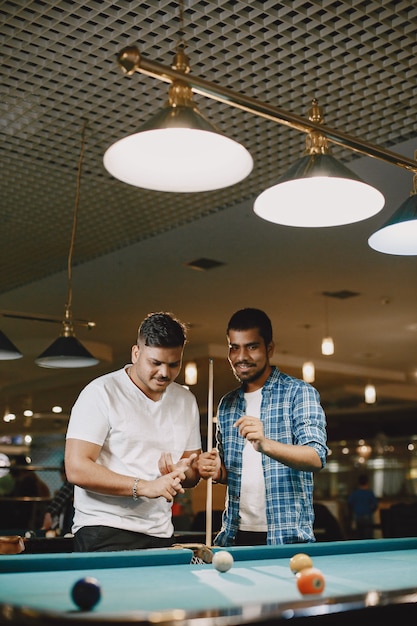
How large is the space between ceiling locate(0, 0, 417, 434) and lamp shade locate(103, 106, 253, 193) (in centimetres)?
99

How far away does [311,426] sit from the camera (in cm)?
330

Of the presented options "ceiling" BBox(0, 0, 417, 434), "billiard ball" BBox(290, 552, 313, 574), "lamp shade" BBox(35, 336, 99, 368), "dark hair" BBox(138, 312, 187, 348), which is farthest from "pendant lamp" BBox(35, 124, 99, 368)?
"billiard ball" BBox(290, 552, 313, 574)

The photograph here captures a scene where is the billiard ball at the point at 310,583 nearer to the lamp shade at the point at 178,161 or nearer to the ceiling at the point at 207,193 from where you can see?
the lamp shade at the point at 178,161

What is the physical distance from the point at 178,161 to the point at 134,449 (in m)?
1.36

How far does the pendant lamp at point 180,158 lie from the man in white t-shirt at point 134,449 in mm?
949

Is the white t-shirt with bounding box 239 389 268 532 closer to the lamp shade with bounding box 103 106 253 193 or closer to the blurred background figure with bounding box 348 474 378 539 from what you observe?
the lamp shade with bounding box 103 106 253 193

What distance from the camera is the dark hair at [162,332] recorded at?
3.30 meters

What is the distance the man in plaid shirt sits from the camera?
3.25 meters

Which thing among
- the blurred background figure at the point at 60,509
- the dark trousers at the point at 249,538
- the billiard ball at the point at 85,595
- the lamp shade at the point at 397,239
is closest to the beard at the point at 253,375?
the dark trousers at the point at 249,538

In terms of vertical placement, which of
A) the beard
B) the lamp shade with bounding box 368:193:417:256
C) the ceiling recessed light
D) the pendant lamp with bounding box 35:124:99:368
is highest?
the ceiling recessed light

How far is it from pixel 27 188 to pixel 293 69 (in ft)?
7.25

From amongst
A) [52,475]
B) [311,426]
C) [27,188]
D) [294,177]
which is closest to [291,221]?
[294,177]

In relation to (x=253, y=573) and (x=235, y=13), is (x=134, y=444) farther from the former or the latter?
(x=235, y=13)

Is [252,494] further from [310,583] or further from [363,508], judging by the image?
[363,508]
